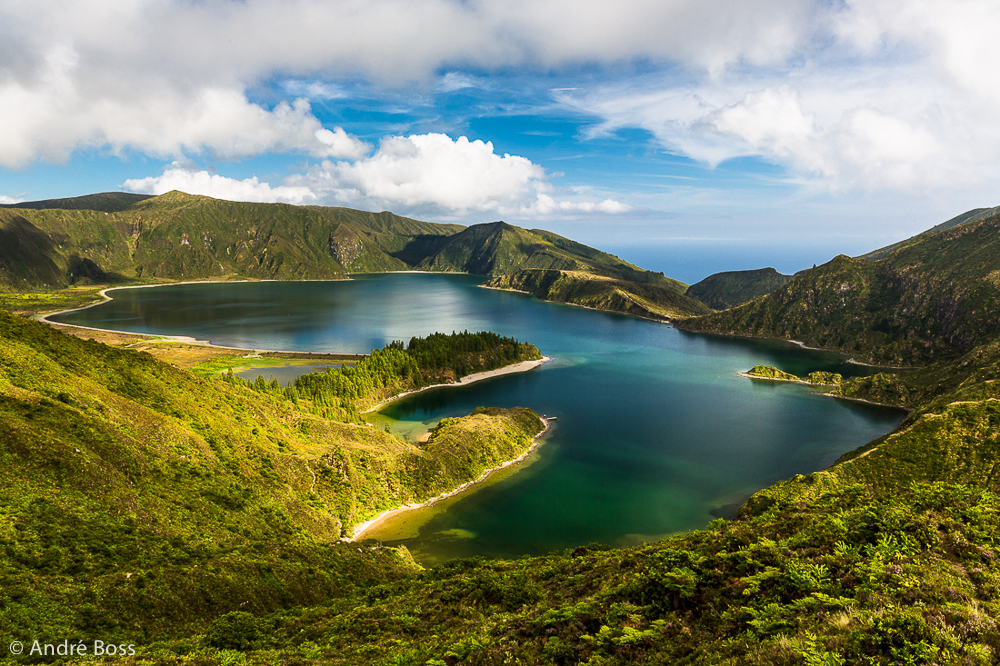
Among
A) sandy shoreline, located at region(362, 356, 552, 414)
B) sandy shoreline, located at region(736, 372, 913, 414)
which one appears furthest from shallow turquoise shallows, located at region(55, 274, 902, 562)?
sandy shoreline, located at region(362, 356, 552, 414)

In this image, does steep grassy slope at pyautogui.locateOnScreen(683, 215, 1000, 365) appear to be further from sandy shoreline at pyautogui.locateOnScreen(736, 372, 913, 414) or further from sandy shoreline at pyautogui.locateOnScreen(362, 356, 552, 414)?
sandy shoreline at pyautogui.locateOnScreen(362, 356, 552, 414)

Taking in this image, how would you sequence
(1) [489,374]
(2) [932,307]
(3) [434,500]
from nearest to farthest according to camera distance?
(3) [434,500] → (1) [489,374] → (2) [932,307]

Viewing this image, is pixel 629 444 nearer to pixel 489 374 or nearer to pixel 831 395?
pixel 489 374

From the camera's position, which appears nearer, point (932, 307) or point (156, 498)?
point (156, 498)

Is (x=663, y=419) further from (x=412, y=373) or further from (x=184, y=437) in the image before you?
(x=184, y=437)

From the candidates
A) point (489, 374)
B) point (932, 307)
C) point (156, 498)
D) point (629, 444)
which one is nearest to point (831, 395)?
point (629, 444)

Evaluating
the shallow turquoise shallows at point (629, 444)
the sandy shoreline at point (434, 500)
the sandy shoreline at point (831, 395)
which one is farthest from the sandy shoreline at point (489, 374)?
the sandy shoreline at point (831, 395)

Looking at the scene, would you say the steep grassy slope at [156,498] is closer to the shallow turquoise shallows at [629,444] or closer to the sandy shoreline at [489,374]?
the shallow turquoise shallows at [629,444]

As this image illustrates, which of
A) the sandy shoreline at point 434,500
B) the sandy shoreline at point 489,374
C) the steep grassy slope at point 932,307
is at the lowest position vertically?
the sandy shoreline at point 434,500
